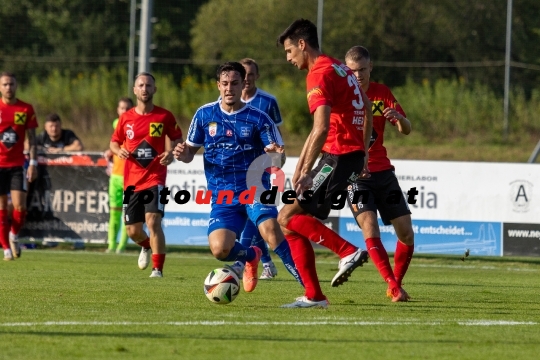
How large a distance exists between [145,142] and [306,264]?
14.6 ft

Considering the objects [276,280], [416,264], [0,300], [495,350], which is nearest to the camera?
[495,350]

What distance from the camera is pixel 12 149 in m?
14.4

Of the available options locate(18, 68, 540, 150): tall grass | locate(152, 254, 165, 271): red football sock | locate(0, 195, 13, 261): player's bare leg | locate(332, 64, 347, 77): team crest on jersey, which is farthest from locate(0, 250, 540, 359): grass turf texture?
locate(18, 68, 540, 150): tall grass

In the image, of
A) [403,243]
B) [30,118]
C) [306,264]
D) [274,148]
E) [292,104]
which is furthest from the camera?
[292,104]

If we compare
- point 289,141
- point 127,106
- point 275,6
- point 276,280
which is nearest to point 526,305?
point 276,280

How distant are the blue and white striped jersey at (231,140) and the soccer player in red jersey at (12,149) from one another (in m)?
5.83

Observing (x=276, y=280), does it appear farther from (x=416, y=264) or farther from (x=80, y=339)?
(x=80, y=339)

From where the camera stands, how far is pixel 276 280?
461 inches

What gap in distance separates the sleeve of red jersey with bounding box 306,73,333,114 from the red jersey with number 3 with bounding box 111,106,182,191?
4.32m

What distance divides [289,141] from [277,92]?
1262 mm

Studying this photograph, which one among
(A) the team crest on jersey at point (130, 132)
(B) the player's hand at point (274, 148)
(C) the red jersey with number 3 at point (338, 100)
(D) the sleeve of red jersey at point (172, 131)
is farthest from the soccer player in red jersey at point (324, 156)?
(A) the team crest on jersey at point (130, 132)

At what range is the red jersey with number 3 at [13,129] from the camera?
47.0 ft

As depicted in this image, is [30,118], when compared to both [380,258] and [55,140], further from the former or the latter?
[380,258]

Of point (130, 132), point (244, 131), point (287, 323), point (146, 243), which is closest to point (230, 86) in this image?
point (244, 131)
